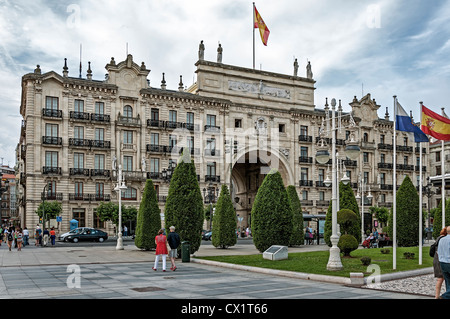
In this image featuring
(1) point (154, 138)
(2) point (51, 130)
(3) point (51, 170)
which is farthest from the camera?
(1) point (154, 138)

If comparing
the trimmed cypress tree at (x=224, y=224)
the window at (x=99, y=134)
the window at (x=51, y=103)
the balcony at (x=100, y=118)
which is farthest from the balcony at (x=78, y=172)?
the trimmed cypress tree at (x=224, y=224)

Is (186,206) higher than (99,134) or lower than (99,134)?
lower

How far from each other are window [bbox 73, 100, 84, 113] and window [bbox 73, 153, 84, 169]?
4.69 meters

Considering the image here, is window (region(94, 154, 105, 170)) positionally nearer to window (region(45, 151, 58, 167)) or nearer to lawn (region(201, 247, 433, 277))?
window (region(45, 151, 58, 167))

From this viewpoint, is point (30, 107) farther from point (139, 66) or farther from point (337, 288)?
point (337, 288)

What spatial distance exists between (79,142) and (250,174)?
85.4 ft

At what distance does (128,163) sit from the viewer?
54094 millimetres

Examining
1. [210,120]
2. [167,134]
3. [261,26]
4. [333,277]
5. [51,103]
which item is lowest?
[333,277]

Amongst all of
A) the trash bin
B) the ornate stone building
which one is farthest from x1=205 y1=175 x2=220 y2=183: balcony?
the trash bin

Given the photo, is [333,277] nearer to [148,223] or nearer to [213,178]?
[148,223]

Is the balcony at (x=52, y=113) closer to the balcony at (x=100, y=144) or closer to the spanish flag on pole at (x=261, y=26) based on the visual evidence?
the balcony at (x=100, y=144)

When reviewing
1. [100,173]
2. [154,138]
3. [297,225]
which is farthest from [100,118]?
→ [297,225]

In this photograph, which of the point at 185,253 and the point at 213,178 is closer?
the point at 185,253

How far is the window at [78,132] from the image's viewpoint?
170 ft
